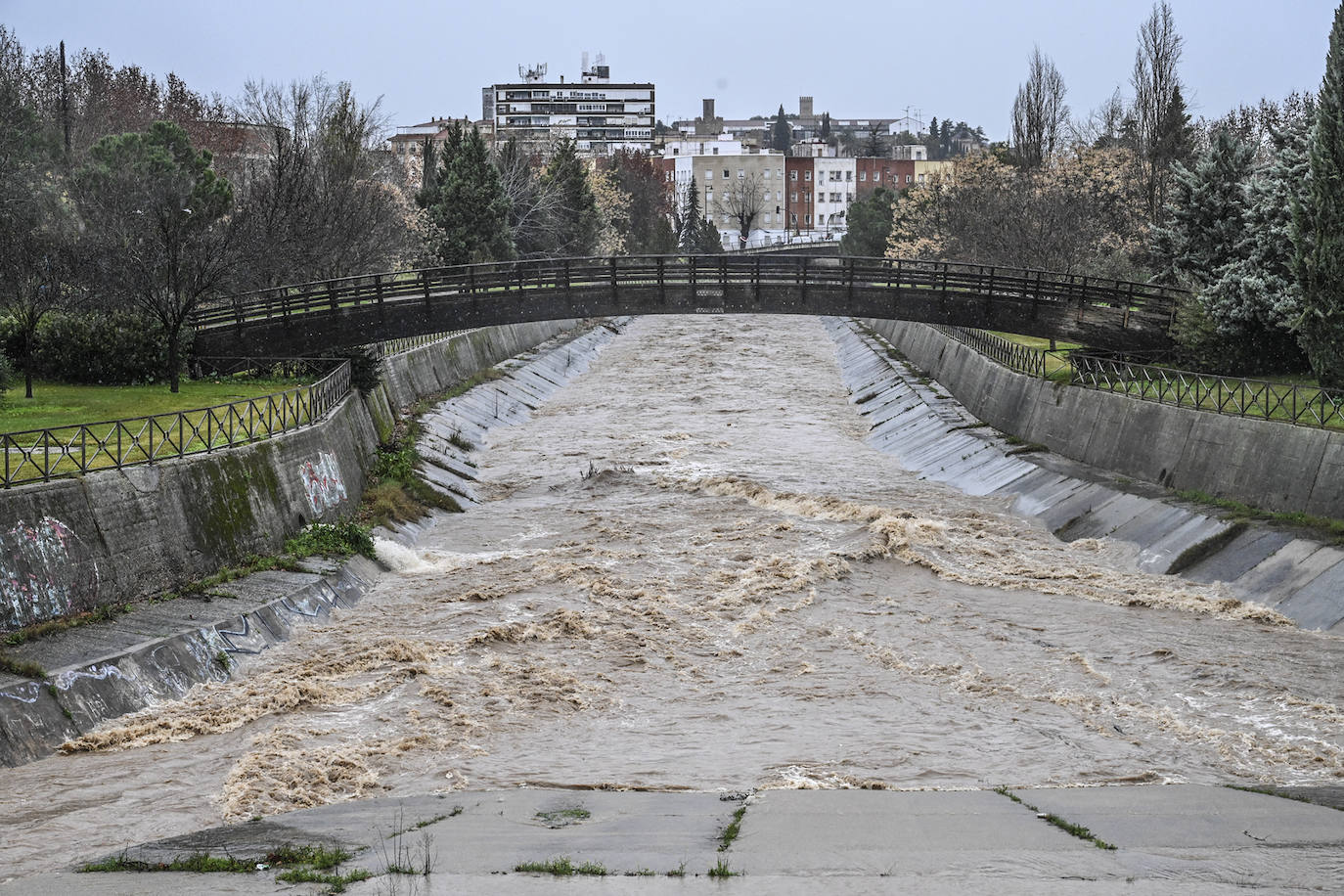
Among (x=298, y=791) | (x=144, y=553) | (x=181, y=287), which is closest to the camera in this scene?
(x=298, y=791)

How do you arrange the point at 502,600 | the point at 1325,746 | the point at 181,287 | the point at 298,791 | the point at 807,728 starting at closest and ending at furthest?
the point at 298,791 < the point at 1325,746 < the point at 807,728 < the point at 502,600 < the point at 181,287

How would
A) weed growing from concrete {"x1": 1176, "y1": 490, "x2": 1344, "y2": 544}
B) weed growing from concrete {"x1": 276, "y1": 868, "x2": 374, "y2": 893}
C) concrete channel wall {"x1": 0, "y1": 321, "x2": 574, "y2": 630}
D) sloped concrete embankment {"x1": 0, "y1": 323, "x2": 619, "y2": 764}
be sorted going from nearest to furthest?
weed growing from concrete {"x1": 276, "y1": 868, "x2": 374, "y2": 893} < sloped concrete embankment {"x1": 0, "y1": 323, "x2": 619, "y2": 764} < concrete channel wall {"x1": 0, "y1": 321, "x2": 574, "y2": 630} < weed growing from concrete {"x1": 1176, "y1": 490, "x2": 1344, "y2": 544}

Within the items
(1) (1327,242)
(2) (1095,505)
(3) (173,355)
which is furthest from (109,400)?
(1) (1327,242)

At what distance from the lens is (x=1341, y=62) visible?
28688 millimetres

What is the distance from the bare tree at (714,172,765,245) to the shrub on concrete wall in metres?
138

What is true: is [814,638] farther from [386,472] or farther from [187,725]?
[386,472]

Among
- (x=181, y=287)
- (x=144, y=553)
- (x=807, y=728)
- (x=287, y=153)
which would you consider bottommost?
(x=807, y=728)

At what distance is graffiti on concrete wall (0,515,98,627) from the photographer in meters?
17.5

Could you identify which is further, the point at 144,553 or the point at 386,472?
the point at 386,472

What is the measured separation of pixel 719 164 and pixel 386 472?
151m

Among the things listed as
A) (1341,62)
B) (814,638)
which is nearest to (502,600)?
(814,638)

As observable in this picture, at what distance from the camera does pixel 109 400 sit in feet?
101

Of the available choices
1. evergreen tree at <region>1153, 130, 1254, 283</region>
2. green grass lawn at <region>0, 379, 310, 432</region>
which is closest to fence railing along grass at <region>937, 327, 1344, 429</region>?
evergreen tree at <region>1153, 130, 1254, 283</region>

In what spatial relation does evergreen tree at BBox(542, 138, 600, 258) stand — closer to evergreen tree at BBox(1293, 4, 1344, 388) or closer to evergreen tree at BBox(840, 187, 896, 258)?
evergreen tree at BBox(840, 187, 896, 258)
